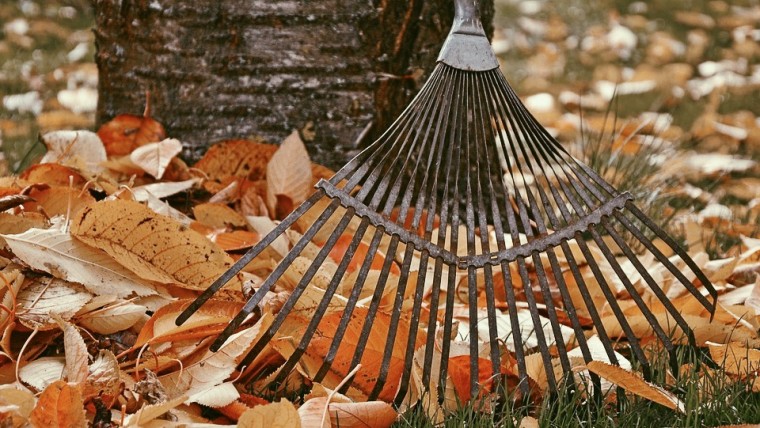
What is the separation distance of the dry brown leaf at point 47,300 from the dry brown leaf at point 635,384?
2.64 feet

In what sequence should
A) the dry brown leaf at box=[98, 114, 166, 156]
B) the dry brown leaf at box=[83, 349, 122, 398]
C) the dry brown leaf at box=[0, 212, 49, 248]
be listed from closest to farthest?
1. the dry brown leaf at box=[83, 349, 122, 398]
2. the dry brown leaf at box=[0, 212, 49, 248]
3. the dry brown leaf at box=[98, 114, 166, 156]

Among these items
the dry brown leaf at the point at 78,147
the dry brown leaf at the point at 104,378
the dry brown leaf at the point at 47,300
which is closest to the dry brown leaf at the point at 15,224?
the dry brown leaf at the point at 47,300

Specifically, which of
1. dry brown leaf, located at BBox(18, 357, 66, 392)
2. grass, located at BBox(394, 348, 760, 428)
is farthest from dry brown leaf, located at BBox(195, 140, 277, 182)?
grass, located at BBox(394, 348, 760, 428)

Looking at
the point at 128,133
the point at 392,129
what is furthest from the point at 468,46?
the point at 128,133

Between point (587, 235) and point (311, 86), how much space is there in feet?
2.55

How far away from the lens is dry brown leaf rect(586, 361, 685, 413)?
1.34m

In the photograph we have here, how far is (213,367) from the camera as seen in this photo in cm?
136

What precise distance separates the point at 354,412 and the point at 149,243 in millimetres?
452

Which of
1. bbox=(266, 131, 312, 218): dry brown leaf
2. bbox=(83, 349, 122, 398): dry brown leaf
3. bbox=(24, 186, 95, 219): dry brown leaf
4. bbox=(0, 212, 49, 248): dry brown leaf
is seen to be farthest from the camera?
bbox=(266, 131, 312, 218): dry brown leaf

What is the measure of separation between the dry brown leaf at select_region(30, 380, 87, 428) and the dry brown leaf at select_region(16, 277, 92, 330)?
241mm

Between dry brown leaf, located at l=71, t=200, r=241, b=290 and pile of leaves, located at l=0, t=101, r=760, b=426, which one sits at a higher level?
dry brown leaf, located at l=71, t=200, r=241, b=290

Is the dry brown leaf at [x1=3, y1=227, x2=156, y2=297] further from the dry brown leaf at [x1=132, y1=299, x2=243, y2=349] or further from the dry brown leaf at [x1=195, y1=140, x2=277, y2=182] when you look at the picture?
the dry brown leaf at [x1=195, y1=140, x2=277, y2=182]

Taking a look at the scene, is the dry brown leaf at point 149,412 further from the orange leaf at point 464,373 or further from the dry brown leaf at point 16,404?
the orange leaf at point 464,373

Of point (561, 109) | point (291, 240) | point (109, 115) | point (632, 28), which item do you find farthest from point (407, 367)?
point (632, 28)
